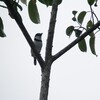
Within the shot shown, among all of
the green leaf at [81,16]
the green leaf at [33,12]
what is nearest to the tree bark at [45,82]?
the green leaf at [33,12]

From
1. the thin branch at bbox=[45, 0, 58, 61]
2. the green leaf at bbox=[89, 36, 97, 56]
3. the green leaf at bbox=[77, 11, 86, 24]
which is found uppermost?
the thin branch at bbox=[45, 0, 58, 61]

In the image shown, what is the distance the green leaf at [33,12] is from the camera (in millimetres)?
1981

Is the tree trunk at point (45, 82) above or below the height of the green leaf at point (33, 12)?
below

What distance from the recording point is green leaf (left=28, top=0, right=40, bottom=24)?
6.50ft

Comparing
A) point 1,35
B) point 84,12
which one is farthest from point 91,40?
point 1,35

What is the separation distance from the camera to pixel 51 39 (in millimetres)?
1740

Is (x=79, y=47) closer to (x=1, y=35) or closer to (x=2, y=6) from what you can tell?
(x=1, y=35)

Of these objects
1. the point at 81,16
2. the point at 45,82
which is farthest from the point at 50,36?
the point at 81,16

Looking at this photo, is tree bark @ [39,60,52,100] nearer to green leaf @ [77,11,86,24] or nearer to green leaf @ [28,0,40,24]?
green leaf @ [28,0,40,24]

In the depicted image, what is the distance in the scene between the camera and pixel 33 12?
6.49 ft

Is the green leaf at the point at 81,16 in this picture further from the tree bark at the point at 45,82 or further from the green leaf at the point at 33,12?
the tree bark at the point at 45,82

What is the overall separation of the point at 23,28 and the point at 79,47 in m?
0.74

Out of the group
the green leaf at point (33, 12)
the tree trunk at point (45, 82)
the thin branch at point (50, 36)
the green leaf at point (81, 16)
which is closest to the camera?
the tree trunk at point (45, 82)

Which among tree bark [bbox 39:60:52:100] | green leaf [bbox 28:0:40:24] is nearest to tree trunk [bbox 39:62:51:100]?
tree bark [bbox 39:60:52:100]
